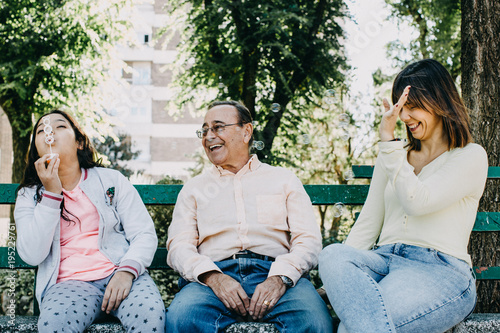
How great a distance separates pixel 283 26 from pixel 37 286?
7.33m

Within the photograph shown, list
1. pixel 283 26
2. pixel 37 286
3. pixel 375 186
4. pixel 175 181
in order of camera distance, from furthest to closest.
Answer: pixel 283 26 < pixel 175 181 < pixel 375 186 < pixel 37 286

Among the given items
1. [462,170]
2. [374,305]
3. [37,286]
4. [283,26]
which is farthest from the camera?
[283,26]

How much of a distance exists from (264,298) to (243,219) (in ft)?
1.79

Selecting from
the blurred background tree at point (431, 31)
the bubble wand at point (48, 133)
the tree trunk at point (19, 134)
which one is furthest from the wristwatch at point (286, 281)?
the blurred background tree at point (431, 31)

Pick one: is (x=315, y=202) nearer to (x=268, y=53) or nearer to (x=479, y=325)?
(x=479, y=325)

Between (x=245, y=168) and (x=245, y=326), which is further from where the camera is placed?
(x=245, y=168)

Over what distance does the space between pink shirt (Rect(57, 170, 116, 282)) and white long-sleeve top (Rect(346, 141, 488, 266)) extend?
1.55 metres

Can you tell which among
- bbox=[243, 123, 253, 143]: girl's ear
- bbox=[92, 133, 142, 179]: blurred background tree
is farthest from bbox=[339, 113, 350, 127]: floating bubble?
bbox=[92, 133, 142, 179]: blurred background tree

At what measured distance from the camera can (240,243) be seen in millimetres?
2764

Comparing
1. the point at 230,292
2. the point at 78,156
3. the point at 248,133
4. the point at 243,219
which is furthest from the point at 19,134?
the point at 230,292

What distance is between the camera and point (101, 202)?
2.77 m

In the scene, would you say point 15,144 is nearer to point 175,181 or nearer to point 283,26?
point 175,181

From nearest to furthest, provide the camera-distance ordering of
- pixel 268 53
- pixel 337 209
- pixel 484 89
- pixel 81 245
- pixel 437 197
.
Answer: pixel 437 197 < pixel 81 245 < pixel 337 209 < pixel 484 89 < pixel 268 53

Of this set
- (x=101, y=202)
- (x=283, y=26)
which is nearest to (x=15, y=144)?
(x=283, y=26)
